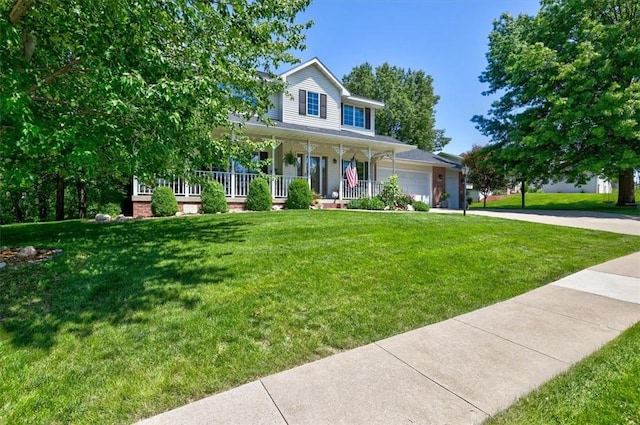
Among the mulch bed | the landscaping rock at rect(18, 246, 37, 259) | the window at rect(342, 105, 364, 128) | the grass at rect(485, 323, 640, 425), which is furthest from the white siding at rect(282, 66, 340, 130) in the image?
the grass at rect(485, 323, 640, 425)

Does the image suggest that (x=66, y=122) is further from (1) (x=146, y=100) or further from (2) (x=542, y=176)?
(2) (x=542, y=176)

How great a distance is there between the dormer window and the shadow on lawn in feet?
37.4

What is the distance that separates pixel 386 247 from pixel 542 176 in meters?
17.9

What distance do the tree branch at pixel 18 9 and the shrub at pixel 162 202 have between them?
7.31 metres

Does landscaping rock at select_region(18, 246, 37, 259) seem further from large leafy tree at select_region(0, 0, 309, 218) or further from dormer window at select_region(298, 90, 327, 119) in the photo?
dormer window at select_region(298, 90, 327, 119)

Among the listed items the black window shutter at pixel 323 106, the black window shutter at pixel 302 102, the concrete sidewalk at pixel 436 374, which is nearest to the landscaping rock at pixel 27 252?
the concrete sidewalk at pixel 436 374

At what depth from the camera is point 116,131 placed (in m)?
4.14

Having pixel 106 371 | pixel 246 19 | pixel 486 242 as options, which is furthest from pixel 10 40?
pixel 486 242

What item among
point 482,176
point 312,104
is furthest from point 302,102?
point 482,176

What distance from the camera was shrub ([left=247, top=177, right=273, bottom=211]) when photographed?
1280cm

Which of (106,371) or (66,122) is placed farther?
(66,122)

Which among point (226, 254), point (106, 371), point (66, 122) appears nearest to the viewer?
point (106, 371)

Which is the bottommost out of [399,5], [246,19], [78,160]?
[78,160]

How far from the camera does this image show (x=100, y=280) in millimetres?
4184
